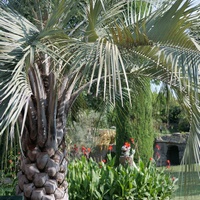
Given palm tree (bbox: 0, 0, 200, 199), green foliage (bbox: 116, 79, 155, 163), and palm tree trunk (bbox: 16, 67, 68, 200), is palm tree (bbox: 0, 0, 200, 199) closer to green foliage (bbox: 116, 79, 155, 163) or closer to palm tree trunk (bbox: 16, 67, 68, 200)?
palm tree trunk (bbox: 16, 67, 68, 200)

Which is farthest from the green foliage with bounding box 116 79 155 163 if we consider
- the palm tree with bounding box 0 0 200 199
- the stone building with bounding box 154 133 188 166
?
the stone building with bounding box 154 133 188 166

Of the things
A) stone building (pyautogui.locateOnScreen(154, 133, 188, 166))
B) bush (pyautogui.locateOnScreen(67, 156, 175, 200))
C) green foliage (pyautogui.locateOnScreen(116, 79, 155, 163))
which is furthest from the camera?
stone building (pyautogui.locateOnScreen(154, 133, 188, 166))

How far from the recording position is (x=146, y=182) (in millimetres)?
6590

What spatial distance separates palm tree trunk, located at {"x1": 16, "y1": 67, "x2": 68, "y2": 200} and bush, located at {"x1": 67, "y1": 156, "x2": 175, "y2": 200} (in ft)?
5.25

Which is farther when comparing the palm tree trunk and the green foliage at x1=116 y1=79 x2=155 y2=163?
the green foliage at x1=116 y1=79 x2=155 y2=163

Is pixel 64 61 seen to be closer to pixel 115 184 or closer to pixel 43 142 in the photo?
pixel 43 142

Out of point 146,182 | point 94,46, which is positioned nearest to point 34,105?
point 94,46

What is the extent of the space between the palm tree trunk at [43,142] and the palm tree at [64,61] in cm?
1

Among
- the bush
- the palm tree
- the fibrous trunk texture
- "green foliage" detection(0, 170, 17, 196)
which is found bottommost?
"green foliage" detection(0, 170, 17, 196)

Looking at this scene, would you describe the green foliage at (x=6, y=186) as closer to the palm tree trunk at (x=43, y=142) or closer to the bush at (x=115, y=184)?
the bush at (x=115, y=184)

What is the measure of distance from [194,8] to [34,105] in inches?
85.5

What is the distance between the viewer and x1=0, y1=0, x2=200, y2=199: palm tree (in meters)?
3.34

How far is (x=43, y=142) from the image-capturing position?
4.62 metres

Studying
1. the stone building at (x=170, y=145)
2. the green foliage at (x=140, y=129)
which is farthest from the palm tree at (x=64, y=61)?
the stone building at (x=170, y=145)
